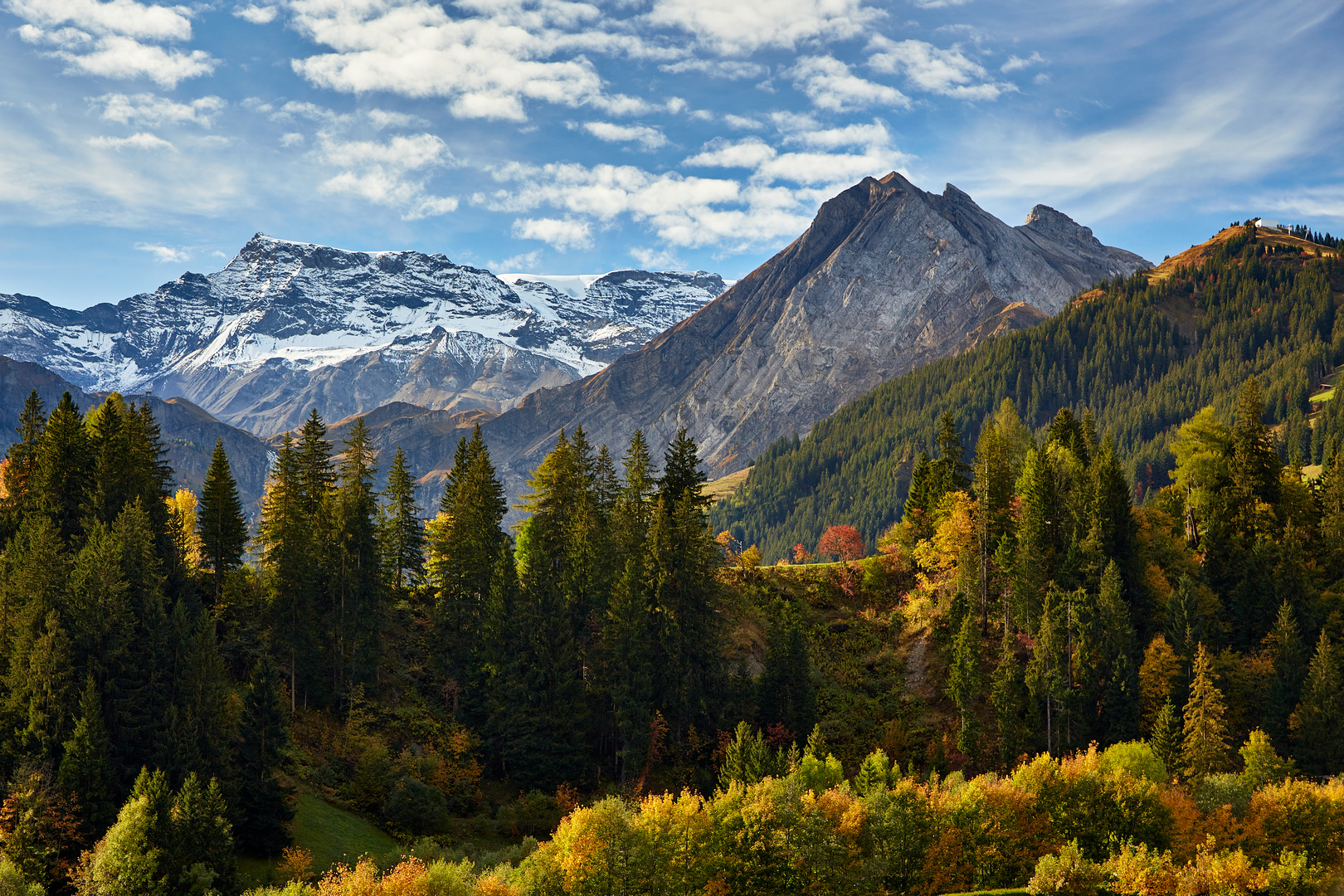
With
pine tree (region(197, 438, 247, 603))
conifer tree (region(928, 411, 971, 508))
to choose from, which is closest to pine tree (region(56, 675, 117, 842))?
pine tree (region(197, 438, 247, 603))

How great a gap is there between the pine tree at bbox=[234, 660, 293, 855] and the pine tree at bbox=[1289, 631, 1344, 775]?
70.3 meters

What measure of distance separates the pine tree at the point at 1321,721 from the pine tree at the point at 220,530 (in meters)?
81.3

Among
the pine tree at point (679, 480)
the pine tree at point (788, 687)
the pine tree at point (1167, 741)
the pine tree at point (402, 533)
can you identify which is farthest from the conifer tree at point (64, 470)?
the pine tree at point (1167, 741)

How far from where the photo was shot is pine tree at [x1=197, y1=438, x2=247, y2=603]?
70500 millimetres

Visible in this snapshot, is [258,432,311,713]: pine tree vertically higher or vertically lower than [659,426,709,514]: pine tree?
lower

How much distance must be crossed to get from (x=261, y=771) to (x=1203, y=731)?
61.6m

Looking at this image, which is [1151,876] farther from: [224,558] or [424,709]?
[224,558]

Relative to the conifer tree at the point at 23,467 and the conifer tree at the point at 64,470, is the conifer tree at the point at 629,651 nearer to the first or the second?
the conifer tree at the point at 64,470

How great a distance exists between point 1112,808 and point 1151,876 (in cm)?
746

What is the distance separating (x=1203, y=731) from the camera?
209 feet

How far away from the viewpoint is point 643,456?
258ft

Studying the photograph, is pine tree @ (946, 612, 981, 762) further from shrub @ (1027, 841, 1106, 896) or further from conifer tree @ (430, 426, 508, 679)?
conifer tree @ (430, 426, 508, 679)

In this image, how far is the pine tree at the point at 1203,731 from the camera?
6278 centimetres

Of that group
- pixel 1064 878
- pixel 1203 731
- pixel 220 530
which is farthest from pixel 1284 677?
pixel 220 530
